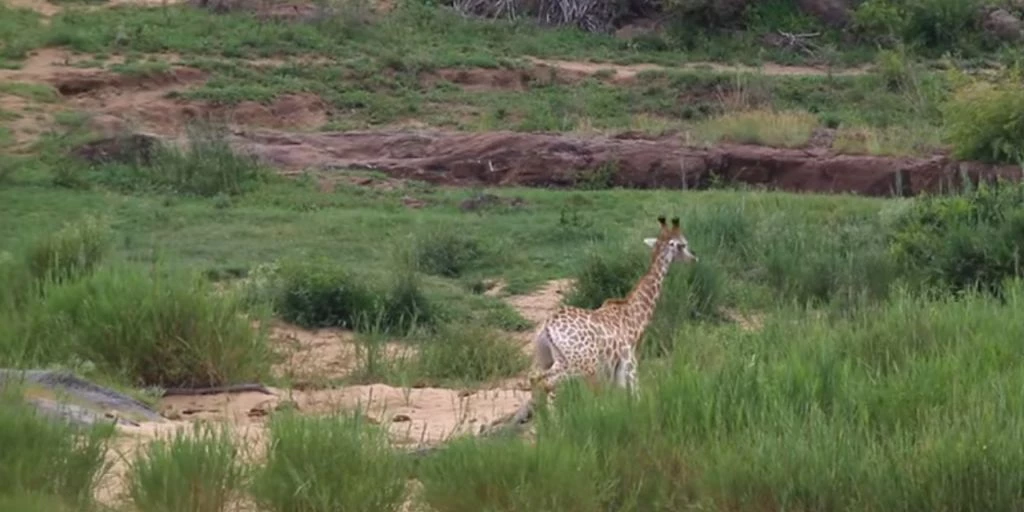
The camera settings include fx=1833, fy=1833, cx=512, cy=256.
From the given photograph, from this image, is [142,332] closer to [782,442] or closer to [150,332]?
[150,332]

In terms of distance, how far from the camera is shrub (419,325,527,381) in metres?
12.8

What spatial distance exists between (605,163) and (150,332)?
39.8ft

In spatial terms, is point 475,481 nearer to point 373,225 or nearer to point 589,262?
point 589,262

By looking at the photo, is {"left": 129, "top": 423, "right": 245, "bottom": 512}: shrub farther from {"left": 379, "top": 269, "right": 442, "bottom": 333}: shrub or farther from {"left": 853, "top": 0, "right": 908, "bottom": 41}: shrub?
{"left": 853, "top": 0, "right": 908, "bottom": 41}: shrub

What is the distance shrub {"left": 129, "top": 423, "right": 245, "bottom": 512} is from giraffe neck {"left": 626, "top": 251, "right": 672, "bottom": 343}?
4.48m

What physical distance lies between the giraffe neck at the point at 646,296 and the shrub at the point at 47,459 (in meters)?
4.60

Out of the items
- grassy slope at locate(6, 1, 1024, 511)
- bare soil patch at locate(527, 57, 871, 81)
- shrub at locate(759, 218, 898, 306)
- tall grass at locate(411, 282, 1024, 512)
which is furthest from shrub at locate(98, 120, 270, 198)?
tall grass at locate(411, 282, 1024, 512)

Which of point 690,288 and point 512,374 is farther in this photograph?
point 690,288

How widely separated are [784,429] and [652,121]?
19026mm

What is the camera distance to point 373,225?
19641mm

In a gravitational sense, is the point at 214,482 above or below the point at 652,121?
above

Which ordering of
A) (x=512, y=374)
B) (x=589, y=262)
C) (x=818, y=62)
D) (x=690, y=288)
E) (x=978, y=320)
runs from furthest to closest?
(x=818, y=62) → (x=589, y=262) → (x=690, y=288) → (x=512, y=374) → (x=978, y=320)

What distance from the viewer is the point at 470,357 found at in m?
13.0

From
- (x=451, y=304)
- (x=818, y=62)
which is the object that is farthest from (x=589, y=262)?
(x=818, y=62)
